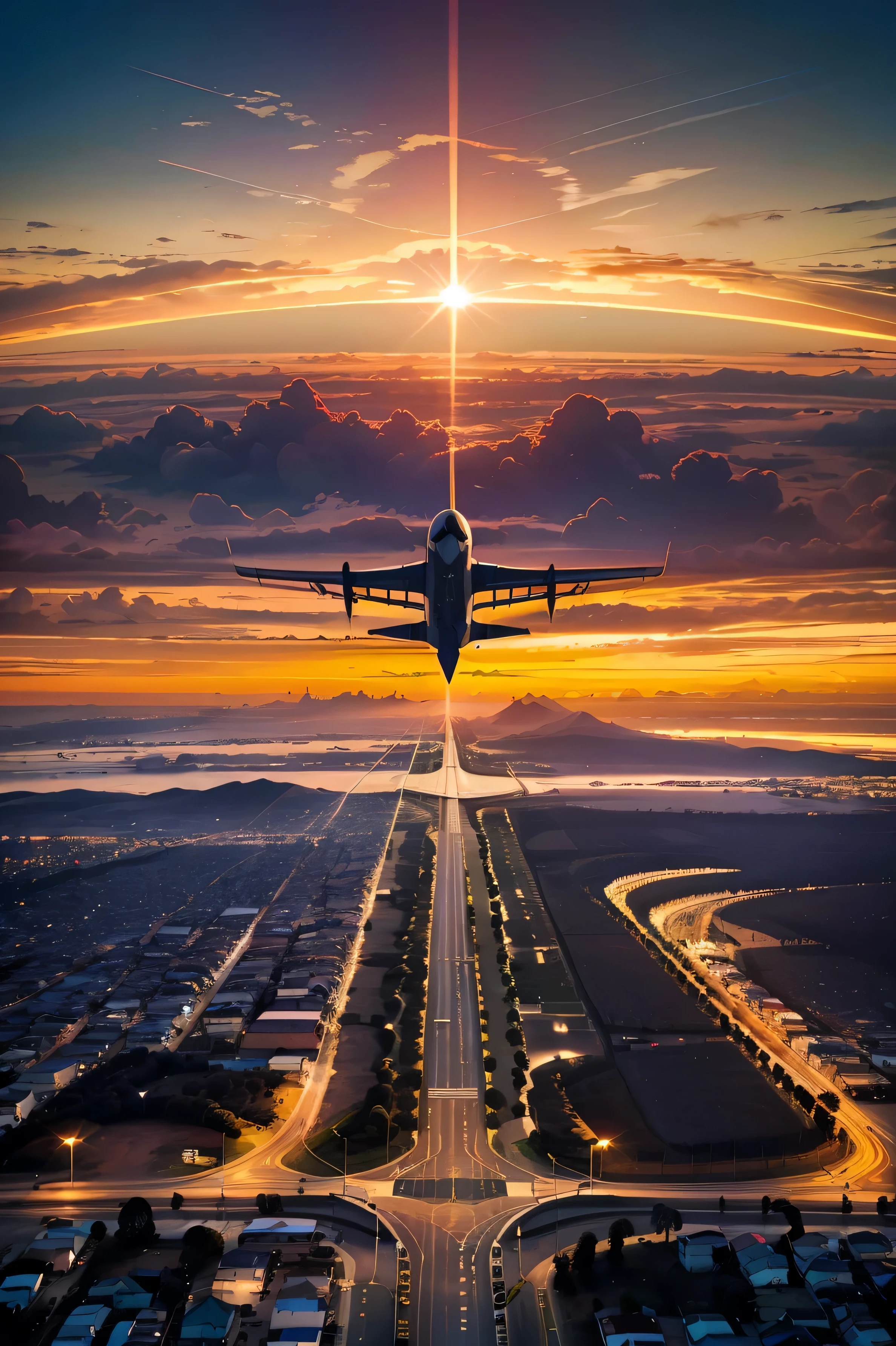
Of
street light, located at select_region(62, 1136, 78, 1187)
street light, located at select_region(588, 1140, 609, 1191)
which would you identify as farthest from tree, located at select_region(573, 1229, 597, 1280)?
street light, located at select_region(62, 1136, 78, 1187)

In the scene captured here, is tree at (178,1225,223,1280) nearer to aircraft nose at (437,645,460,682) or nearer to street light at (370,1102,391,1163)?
street light at (370,1102,391,1163)

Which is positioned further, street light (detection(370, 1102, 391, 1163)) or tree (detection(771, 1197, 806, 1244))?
street light (detection(370, 1102, 391, 1163))

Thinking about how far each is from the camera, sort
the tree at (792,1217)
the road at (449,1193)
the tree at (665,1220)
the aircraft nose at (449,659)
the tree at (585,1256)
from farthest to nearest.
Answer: the aircraft nose at (449,659), the tree at (665,1220), the tree at (792,1217), the tree at (585,1256), the road at (449,1193)

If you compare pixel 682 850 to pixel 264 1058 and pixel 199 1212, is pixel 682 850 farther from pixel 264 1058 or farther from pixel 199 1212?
pixel 199 1212

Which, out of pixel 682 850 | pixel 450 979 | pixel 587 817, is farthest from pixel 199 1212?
pixel 587 817

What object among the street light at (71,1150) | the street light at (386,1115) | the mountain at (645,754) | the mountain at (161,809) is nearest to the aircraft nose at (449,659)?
the street light at (386,1115)

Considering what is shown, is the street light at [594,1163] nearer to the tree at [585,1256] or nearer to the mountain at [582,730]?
the tree at [585,1256]

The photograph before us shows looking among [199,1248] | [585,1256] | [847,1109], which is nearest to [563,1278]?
[585,1256]
